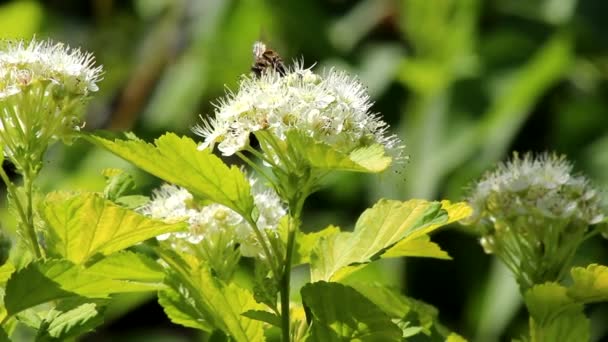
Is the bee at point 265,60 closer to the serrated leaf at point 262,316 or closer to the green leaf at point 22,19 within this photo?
the serrated leaf at point 262,316

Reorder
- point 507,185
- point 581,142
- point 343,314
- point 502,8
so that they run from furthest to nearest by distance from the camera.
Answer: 1. point 502,8
2. point 581,142
3. point 507,185
4. point 343,314

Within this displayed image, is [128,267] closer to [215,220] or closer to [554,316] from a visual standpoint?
[215,220]

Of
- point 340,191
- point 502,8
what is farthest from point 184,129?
point 502,8

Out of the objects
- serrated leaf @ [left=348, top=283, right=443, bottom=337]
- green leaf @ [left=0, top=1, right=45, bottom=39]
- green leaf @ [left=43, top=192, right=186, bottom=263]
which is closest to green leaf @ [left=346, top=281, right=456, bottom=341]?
serrated leaf @ [left=348, top=283, right=443, bottom=337]

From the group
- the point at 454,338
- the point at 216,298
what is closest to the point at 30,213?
the point at 216,298

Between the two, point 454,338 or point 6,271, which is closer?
point 6,271

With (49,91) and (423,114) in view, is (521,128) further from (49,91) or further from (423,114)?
(49,91)
